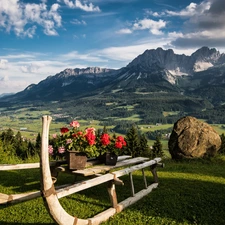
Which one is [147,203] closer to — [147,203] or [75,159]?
[147,203]

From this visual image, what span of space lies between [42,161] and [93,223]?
2.62m

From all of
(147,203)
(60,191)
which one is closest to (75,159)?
(60,191)

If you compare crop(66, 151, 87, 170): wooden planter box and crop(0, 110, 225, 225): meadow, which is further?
crop(66, 151, 87, 170): wooden planter box

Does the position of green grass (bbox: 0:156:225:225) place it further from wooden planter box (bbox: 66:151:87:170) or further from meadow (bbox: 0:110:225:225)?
wooden planter box (bbox: 66:151:87:170)

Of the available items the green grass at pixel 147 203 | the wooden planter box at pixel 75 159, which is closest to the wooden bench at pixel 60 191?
the wooden planter box at pixel 75 159

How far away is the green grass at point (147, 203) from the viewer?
7.60m

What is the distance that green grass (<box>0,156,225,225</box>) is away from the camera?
7602mm

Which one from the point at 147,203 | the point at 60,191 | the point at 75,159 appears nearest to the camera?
the point at 60,191

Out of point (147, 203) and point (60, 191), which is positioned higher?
point (60, 191)

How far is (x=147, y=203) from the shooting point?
8977mm

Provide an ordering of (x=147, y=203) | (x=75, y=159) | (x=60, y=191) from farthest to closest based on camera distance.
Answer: (x=147, y=203)
(x=75, y=159)
(x=60, y=191)

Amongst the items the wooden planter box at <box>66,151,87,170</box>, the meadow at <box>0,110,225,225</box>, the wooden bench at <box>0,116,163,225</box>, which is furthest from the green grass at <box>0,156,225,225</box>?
the wooden planter box at <box>66,151,87,170</box>

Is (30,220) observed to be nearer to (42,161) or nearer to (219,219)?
(42,161)

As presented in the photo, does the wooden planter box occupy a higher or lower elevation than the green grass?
higher
